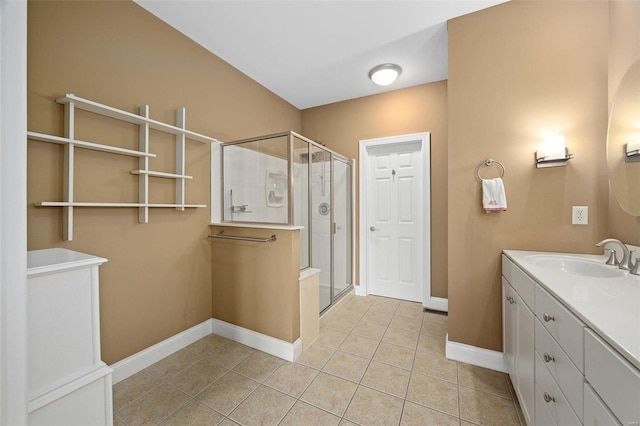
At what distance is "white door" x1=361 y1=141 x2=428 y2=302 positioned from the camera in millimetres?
3223

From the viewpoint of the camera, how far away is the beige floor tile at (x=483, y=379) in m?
1.68

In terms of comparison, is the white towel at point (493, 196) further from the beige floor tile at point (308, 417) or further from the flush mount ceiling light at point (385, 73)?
the beige floor tile at point (308, 417)

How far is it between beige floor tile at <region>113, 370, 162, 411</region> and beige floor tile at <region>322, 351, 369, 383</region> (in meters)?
1.22

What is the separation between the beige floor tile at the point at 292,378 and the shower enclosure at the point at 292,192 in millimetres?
839

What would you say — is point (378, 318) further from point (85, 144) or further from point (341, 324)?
point (85, 144)

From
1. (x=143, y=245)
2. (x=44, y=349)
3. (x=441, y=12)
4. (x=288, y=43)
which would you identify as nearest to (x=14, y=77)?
(x=44, y=349)

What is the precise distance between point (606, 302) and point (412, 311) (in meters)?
2.25

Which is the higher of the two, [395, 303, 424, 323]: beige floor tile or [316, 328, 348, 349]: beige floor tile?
[395, 303, 424, 323]: beige floor tile

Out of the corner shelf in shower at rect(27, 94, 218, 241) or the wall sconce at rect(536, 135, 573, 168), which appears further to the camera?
the wall sconce at rect(536, 135, 573, 168)

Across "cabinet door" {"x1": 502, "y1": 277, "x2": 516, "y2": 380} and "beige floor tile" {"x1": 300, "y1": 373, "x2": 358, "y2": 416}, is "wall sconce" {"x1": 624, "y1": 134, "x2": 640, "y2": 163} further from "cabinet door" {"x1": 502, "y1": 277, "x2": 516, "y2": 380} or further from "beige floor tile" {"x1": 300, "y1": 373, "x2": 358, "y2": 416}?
"beige floor tile" {"x1": 300, "y1": 373, "x2": 358, "y2": 416}

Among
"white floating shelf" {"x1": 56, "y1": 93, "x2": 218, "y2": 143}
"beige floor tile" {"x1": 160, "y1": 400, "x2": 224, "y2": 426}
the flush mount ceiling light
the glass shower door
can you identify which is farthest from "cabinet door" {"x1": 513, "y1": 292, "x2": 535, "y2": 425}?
"white floating shelf" {"x1": 56, "y1": 93, "x2": 218, "y2": 143}

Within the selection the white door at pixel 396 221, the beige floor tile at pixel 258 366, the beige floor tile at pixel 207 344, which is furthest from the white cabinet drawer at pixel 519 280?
the beige floor tile at pixel 207 344

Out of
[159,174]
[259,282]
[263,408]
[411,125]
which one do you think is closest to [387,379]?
[263,408]

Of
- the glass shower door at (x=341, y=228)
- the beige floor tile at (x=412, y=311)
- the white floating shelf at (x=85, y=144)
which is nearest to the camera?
the white floating shelf at (x=85, y=144)
